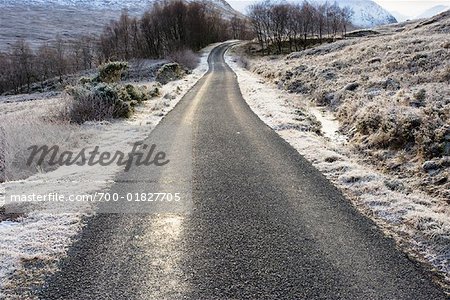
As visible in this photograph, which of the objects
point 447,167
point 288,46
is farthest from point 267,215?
point 288,46

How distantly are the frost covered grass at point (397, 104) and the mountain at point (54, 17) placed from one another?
103m

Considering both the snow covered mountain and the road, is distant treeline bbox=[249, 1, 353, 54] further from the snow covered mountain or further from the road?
the snow covered mountain

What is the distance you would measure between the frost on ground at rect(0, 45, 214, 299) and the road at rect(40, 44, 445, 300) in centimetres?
30

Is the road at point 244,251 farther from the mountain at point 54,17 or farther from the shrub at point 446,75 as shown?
the mountain at point 54,17

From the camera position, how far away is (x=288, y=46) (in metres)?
81.2

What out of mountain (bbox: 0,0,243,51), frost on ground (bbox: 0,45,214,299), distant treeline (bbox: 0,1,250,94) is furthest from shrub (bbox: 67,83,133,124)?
mountain (bbox: 0,0,243,51)

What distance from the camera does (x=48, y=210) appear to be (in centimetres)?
649

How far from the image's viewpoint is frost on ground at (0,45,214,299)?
467 centimetres

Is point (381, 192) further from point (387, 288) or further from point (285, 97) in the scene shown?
point (285, 97)

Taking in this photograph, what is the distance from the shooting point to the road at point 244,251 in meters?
4.31

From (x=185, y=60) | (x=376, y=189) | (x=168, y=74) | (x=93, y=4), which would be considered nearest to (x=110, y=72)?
(x=168, y=74)

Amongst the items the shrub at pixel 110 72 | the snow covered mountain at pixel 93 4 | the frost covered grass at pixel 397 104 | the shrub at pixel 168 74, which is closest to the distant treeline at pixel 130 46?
the shrub at pixel 168 74

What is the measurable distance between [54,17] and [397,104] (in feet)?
530

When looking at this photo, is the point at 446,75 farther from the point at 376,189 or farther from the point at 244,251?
the point at 244,251
